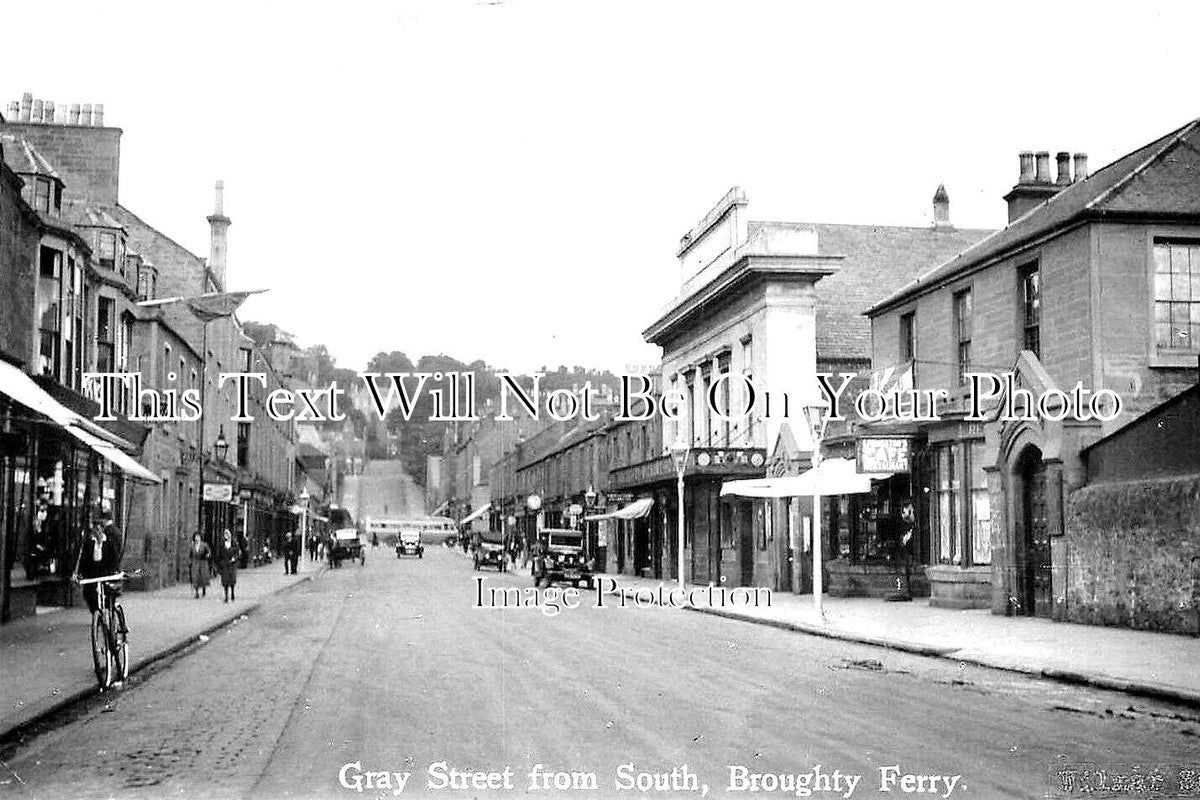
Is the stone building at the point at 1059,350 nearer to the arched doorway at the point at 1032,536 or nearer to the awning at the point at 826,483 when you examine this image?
the arched doorway at the point at 1032,536

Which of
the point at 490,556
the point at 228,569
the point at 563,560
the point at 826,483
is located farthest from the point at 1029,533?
the point at 490,556

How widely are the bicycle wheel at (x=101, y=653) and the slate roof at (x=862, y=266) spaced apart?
2599 centimetres

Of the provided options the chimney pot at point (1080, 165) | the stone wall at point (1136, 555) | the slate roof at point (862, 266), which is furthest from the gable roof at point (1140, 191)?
the slate roof at point (862, 266)

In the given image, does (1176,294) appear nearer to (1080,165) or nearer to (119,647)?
(1080,165)

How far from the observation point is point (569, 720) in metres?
10.1

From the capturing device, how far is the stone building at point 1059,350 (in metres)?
21.0

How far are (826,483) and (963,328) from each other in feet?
Result: 15.1

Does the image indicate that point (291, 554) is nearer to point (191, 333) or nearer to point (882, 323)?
point (191, 333)

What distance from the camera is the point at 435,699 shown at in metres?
11.5

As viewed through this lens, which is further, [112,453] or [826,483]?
[826,483]

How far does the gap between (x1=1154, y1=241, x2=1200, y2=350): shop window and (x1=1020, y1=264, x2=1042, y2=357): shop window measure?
227 cm

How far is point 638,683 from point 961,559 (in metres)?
13.9

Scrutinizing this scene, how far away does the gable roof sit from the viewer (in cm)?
2114

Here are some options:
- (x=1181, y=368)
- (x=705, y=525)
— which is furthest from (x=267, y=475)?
(x=1181, y=368)
